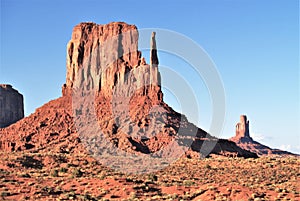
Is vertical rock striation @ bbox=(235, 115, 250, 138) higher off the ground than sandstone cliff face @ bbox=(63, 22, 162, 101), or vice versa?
sandstone cliff face @ bbox=(63, 22, 162, 101)

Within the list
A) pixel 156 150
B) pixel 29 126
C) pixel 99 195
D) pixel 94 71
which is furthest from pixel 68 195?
pixel 94 71

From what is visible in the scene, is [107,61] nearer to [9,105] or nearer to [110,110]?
[110,110]

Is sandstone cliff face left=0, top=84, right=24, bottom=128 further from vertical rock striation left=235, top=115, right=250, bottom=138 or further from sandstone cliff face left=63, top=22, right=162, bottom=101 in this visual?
vertical rock striation left=235, top=115, right=250, bottom=138

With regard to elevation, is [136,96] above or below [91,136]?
above

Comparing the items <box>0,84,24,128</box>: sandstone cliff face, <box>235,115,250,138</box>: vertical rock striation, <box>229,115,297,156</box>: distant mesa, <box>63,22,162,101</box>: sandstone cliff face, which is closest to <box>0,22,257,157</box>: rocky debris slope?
<box>63,22,162,101</box>: sandstone cliff face

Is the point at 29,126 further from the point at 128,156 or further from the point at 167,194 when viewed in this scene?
the point at 167,194

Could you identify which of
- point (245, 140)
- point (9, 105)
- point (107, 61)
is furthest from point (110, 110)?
point (245, 140)
